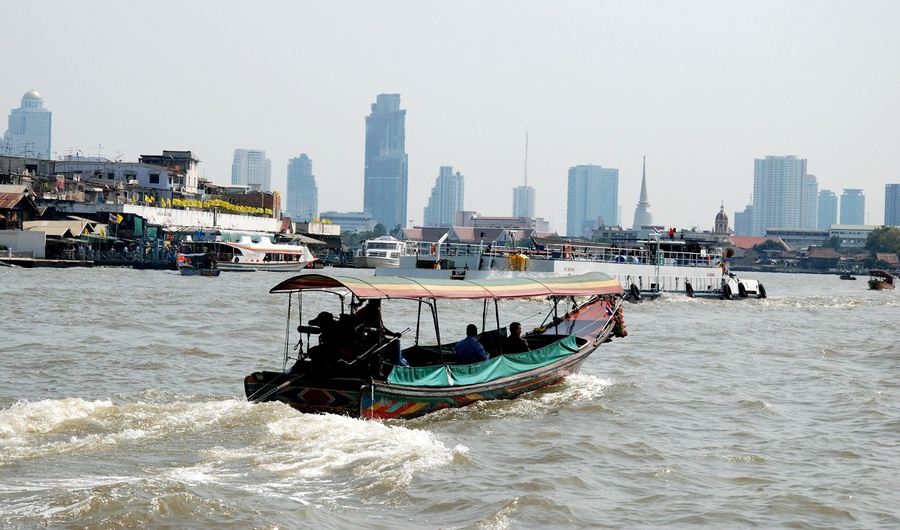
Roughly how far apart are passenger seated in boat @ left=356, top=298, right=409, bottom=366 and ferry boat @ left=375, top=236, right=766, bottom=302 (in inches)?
1174

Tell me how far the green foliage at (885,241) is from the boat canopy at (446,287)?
508ft

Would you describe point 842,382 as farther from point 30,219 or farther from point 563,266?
point 30,219

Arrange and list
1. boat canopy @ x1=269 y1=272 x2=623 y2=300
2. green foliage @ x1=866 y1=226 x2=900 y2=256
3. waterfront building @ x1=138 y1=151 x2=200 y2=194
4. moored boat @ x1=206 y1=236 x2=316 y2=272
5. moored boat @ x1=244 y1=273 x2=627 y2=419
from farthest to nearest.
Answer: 1. green foliage @ x1=866 y1=226 x2=900 y2=256
2. waterfront building @ x1=138 y1=151 x2=200 y2=194
3. moored boat @ x1=206 y1=236 x2=316 y2=272
4. boat canopy @ x1=269 y1=272 x2=623 y2=300
5. moored boat @ x1=244 y1=273 x2=627 y2=419

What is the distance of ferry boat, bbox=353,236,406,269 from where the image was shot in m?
91.4

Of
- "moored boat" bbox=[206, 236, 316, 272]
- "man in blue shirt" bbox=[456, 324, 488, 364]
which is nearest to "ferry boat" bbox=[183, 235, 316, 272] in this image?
"moored boat" bbox=[206, 236, 316, 272]

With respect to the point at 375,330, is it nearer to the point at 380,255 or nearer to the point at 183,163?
the point at 380,255

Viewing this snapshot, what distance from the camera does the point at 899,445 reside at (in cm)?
1512

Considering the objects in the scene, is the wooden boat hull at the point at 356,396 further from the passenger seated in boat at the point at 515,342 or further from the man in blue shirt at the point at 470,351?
the passenger seated in boat at the point at 515,342

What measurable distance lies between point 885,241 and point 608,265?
127 metres

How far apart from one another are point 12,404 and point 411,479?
6.90m

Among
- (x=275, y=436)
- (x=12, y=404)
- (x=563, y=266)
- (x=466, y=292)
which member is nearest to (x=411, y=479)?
(x=275, y=436)

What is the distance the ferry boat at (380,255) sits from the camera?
300 feet

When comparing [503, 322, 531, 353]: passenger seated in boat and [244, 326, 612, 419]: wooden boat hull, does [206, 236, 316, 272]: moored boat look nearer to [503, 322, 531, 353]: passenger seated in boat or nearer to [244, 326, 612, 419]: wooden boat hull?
[503, 322, 531, 353]: passenger seated in boat

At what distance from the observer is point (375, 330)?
51.5 feet
